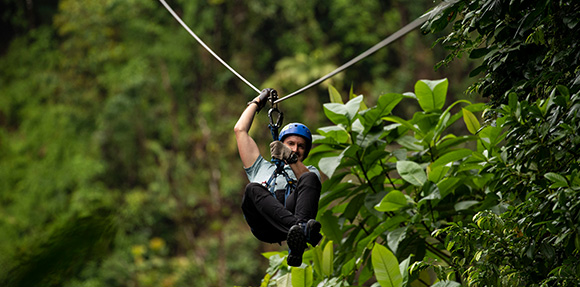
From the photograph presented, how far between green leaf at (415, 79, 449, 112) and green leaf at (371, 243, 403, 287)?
97cm

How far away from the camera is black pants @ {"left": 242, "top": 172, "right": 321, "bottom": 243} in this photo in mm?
2496

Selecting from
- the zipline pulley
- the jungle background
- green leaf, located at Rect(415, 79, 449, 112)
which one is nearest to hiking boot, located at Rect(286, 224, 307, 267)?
the zipline pulley

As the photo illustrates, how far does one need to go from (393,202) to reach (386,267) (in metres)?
0.32

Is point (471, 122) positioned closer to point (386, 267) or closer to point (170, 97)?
point (386, 267)

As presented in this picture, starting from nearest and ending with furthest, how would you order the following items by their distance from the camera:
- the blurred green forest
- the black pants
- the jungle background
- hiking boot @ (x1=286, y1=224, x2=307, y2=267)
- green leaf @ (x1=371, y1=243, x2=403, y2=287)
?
1. hiking boot @ (x1=286, y1=224, x2=307, y2=267)
2. the black pants
3. green leaf @ (x1=371, y1=243, x2=403, y2=287)
4. the jungle background
5. the blurred green forest

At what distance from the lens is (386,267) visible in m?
2.67

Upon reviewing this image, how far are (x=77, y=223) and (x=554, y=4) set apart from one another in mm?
1778

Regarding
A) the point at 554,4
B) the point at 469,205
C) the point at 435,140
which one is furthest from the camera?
the point at 435,140

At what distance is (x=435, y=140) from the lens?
3.27 metres

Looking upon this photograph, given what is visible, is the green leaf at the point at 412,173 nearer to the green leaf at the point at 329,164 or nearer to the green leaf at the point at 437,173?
the green leaf at the point at 437,173

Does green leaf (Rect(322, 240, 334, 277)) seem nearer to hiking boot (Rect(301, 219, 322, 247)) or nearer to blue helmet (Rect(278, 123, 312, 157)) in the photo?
blue helmet (Rect(278, 123, 312, 157))

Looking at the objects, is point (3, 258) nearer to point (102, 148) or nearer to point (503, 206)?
point (503, 206)

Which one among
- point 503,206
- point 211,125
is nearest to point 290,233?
point 503,206

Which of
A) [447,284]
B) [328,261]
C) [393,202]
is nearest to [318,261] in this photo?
[328,261]
